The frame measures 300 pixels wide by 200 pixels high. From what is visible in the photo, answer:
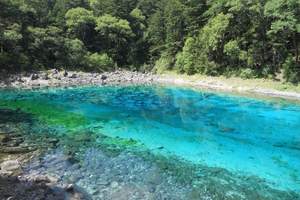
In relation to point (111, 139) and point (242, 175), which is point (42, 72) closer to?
point (111, 139)

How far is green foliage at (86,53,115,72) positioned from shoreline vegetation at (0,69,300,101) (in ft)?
9.95

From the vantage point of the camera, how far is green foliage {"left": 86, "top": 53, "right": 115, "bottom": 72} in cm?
5895

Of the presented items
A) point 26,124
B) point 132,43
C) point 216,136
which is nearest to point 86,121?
point 26,124

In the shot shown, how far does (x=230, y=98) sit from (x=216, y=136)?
633 inches

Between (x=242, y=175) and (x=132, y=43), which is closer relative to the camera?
(x=242, y=175)

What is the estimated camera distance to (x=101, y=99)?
1451 inches

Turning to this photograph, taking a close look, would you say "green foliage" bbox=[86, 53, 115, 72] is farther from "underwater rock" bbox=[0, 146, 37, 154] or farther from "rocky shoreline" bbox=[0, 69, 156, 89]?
"underwater rock" bbox=[0, 146, 37, 154]

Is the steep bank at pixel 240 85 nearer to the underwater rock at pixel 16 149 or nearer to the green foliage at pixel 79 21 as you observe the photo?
the green foliage at pixel 79 21

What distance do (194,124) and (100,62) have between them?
36946mm

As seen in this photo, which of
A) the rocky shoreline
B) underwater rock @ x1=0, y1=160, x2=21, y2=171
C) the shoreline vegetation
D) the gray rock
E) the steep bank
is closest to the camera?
underwater rock @ x1=0, y1=160, x2=21, y2=171

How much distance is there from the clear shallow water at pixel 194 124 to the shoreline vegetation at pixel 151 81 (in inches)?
159

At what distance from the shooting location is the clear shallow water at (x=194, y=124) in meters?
17.9

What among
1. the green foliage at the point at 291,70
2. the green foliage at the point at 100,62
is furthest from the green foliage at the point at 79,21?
the green foliage at the point at 291,70

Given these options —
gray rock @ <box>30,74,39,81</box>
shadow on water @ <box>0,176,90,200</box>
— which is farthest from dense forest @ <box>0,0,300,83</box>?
shadow on water @ <box>0,176,90,200</box>
